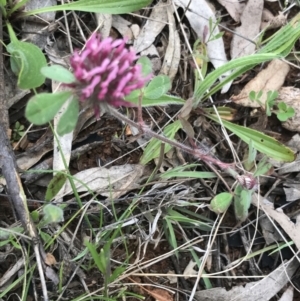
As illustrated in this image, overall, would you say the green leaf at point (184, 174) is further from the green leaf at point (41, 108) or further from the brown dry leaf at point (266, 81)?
the green leaf at point (41, 108)

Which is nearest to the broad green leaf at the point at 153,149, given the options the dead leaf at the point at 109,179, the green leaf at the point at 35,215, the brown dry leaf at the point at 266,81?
the dead leaf at the point at 109,179

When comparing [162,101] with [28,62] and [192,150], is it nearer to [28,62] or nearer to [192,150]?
[192,150]

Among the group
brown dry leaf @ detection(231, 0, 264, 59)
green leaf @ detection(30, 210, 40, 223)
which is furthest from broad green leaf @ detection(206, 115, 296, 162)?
green leaf @ detection(30, 210, 40, 223)

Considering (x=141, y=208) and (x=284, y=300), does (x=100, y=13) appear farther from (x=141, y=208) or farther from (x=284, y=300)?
(x=284, y=300)

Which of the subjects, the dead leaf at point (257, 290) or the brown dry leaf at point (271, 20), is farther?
the brown dry leaf at point (271, 20)

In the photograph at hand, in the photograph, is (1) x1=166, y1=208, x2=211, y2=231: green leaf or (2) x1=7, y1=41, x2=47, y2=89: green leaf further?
(1) x1=166, y1=208, x2=211, y2=231: green leaf

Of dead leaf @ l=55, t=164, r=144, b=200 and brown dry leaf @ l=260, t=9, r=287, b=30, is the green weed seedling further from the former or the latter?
brown dry leaf @ l=260, t=9, r=287, b=30

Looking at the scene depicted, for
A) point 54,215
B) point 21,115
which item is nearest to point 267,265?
point 54,215
